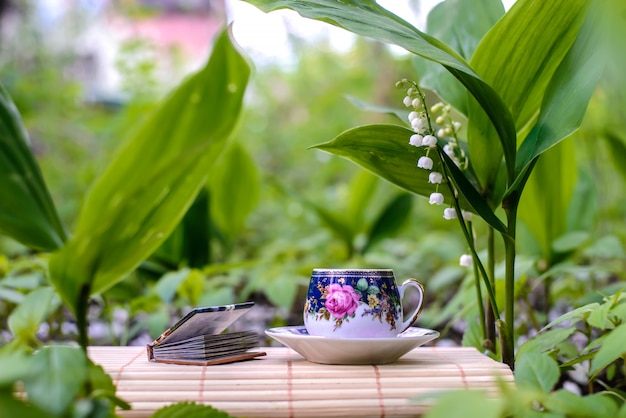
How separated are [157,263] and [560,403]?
47.3 inches

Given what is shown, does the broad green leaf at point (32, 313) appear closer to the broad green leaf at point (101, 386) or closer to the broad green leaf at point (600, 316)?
the broad green leaf at point (101, 386)

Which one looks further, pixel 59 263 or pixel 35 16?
pixel 35 16

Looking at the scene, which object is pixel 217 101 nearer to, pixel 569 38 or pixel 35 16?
pixel 569 38

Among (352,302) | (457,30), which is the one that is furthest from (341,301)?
(457,30)

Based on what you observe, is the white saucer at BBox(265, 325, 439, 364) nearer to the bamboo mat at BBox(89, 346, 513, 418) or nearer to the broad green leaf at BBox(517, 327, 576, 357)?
the bamboo mat at BBox(89, 346, 513, 418)

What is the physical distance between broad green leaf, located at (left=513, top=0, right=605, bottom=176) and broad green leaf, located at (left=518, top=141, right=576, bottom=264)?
553mm

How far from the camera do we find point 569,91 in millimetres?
768

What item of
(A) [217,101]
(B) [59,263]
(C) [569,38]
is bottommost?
(B) [59,263]

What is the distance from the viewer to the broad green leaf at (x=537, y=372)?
62cm

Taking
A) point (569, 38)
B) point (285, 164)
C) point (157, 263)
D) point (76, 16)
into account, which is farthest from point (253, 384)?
point (76, 16)

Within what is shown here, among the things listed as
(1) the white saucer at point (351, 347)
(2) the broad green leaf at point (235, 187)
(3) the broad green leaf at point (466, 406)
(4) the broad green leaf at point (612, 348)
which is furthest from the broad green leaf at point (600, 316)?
(2) the broad green leaf at point (235, 187)

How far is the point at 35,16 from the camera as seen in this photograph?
121 inches

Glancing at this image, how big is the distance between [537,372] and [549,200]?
815mm

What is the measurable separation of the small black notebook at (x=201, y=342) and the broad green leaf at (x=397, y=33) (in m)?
0.34
